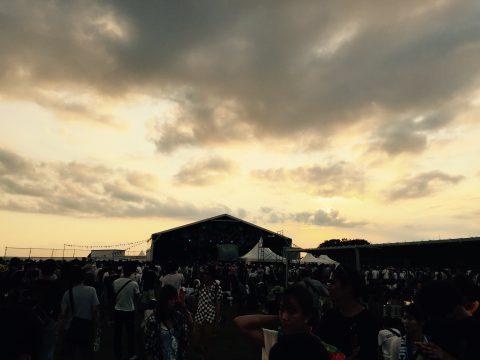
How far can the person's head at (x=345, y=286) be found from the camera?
142 inches

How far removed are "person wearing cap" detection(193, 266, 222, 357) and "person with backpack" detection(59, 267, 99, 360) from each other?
2644 millimetres

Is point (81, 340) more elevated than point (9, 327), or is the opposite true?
point (9, 327)

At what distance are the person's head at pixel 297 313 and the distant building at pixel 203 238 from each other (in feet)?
159

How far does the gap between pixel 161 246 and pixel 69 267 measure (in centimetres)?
4391

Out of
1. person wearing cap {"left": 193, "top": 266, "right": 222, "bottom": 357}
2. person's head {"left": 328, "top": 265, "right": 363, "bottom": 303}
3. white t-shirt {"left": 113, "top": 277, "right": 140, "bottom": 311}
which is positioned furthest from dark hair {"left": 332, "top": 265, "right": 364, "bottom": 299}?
white t-shirt {"left": 113, "top": 277, "right": 140, "bottom": 311}

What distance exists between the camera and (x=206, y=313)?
9352mm

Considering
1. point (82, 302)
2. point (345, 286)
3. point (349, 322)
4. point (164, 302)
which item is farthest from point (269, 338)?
point (82, 302)

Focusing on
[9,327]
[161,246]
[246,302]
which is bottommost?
[246,302]

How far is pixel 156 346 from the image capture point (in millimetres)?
5570

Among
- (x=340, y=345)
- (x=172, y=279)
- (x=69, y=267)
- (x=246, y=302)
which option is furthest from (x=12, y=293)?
(x=246, y=302)

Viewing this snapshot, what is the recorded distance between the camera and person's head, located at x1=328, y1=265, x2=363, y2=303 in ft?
11.9

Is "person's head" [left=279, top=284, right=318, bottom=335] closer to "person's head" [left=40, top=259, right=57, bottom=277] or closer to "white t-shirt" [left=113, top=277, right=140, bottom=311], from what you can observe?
"white t-shirt" [left=113, top=277, right=140, bottom=311]

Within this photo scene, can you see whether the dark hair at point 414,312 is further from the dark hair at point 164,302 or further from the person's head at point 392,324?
the dark hair at point 164,302

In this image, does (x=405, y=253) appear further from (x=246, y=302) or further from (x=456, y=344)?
(x=456, y=344)
